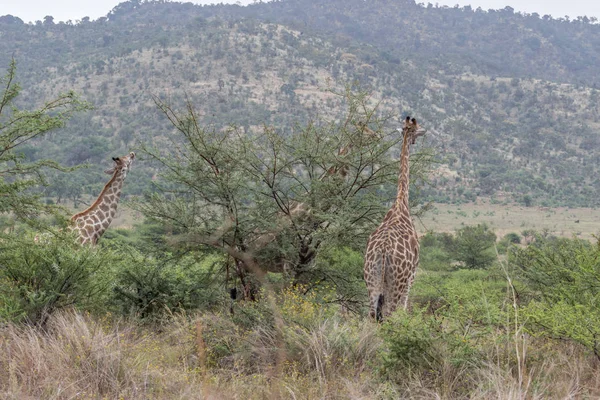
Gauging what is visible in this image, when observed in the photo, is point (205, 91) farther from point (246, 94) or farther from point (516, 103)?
point (516, 103)

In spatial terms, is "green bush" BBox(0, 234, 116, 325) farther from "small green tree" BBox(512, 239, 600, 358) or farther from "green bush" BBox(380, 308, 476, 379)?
"small green tree" BBox(512, 239, 600, 358)

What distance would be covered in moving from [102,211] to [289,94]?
63409 millimetres

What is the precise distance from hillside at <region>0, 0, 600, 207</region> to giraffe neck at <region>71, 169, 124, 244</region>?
3176 cm

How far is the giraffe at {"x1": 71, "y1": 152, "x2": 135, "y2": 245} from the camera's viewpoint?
9.38 meters

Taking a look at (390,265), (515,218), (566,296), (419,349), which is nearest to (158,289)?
(390,265)

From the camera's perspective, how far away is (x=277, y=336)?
617cm

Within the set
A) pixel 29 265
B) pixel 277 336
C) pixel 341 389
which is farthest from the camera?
pixel 29 265

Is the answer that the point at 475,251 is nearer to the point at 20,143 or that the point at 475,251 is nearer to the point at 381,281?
the point at 381,281

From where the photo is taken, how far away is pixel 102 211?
32.1 ft

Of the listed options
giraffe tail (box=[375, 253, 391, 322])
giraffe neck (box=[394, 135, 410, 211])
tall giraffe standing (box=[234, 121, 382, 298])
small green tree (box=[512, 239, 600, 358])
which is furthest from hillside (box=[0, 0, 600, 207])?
giraffe tail (box=[375, 253, 391, 322])

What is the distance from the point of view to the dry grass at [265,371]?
4848 mm

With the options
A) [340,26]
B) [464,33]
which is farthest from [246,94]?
[464,33]

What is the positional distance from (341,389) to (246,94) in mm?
67327

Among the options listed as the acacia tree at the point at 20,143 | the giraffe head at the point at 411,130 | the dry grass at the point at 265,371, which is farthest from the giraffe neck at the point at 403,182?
the acacia tree at the point at 20,143
